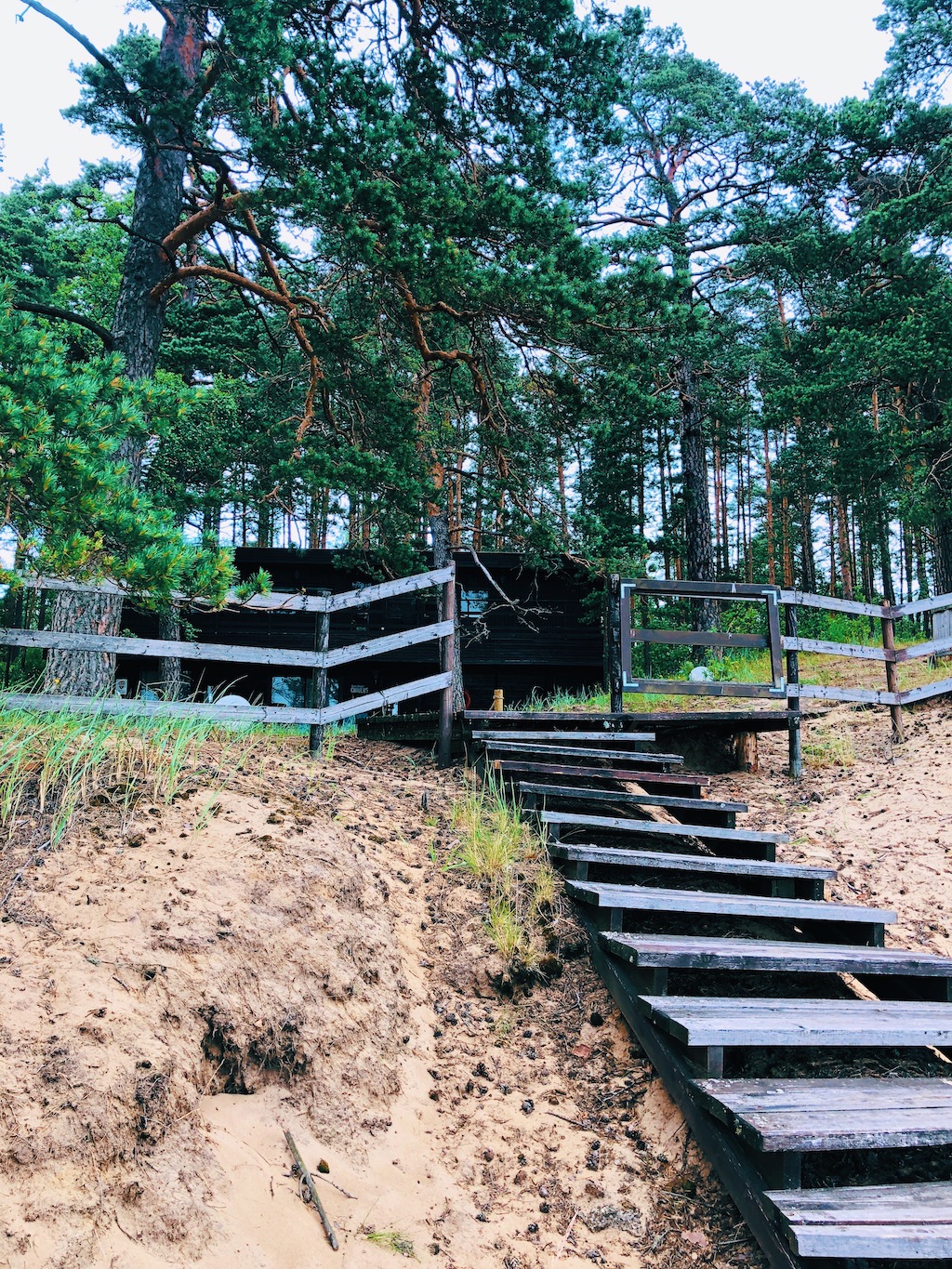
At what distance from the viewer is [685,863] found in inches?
190

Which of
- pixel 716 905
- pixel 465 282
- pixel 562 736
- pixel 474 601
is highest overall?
pixel 465 282

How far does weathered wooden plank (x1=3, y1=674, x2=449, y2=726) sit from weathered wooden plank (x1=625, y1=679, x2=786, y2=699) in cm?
236

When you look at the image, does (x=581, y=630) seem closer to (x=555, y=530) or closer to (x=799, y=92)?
(x=555, y=530)

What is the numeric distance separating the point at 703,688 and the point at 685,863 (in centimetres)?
394

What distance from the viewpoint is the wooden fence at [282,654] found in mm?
5617

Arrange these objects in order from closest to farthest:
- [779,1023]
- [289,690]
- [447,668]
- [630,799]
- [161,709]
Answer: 1. [779,1023]
2. [630,799]
3. [161,709]
4. [447,668]
5. [289,690]

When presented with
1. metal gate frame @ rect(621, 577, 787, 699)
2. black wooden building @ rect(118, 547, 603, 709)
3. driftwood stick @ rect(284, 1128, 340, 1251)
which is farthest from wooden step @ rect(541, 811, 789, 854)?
black wooden building @ rect(118, 547, 603, 709)

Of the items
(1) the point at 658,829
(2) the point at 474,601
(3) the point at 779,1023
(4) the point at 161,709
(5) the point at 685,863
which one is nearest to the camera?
(3) the point at 779,1023

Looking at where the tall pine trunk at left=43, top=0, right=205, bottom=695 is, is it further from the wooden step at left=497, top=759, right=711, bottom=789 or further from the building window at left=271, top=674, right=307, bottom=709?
the building window at left=271, top=674, right=307, bottom=709

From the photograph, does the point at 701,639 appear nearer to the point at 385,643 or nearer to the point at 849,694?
the point at 849,694

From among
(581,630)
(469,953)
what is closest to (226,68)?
(469,953)

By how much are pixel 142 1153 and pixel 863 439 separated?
16442 mm

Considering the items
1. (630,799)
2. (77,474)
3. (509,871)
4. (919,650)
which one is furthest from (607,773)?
Result: (919,650)

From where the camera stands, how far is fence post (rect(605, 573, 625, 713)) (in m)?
8.53
